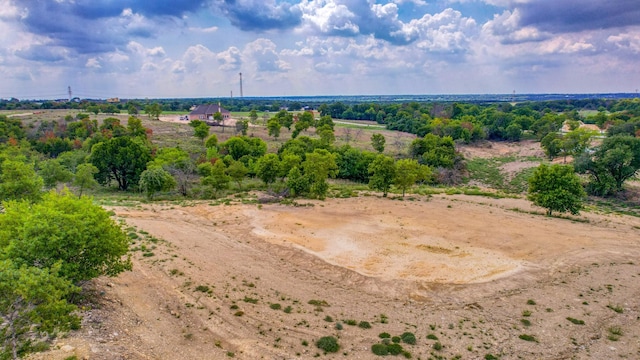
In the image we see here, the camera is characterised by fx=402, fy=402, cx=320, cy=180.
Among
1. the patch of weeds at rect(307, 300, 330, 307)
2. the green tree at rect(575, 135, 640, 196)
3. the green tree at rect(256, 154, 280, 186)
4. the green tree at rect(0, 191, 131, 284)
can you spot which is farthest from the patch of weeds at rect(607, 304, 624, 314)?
the green tree at rect(575, 135, 640, 196)

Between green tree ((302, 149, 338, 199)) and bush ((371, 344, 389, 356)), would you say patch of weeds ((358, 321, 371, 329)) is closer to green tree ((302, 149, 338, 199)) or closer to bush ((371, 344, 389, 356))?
bush ((371, 344, 389, 356))

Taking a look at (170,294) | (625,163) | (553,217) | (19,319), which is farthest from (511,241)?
(625,163)

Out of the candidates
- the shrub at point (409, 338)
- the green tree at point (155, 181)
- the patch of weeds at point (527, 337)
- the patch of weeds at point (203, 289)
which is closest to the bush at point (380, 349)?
the shrub at point (409, 338)

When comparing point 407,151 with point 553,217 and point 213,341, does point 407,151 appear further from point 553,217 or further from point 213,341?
point 213,341

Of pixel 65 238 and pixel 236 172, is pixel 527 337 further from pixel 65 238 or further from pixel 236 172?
pixel 236 172

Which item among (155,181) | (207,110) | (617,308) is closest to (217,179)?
(155,181)
